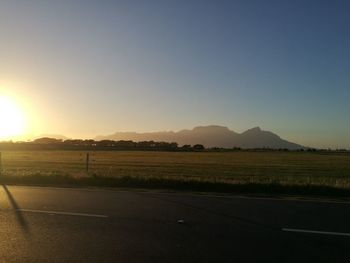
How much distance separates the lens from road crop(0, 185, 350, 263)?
764 cm

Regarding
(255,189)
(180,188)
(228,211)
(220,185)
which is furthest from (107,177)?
(228,211)

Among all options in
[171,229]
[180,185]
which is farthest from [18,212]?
[180,185]

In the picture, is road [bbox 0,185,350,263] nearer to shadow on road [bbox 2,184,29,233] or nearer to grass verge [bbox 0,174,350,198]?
shadow on road [bbox 2,184,29,233]

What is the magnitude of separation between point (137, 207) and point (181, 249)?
464 cm

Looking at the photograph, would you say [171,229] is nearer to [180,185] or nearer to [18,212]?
[18,212]

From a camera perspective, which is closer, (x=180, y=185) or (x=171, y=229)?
(x=171, y=229)

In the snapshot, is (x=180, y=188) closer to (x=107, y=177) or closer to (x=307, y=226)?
(x=107, y=177)

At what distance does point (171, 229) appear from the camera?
9.55 meters

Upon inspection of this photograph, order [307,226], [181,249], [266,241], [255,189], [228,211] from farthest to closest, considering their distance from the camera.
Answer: [255,189] → [228,211] → [307,226] → [266,241] → [181,249]

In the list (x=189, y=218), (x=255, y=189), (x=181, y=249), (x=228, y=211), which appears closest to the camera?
(x=181, y=249)

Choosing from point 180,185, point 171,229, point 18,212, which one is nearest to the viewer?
point 171,229

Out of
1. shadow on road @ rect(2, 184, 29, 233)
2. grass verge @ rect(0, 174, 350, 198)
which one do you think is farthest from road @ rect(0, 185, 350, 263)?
grass verge @ rect(0, 174, 350, 198)

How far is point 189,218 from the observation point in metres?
10.8

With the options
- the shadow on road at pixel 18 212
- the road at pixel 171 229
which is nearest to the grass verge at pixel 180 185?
the road at pixel 171 229
